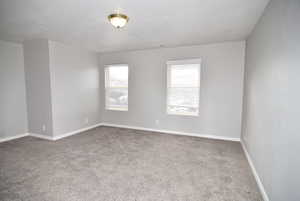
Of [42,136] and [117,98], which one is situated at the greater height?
[117,98]

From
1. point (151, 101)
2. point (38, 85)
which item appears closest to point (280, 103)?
point (151, 101)

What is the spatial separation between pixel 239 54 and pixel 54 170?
4.73 meters

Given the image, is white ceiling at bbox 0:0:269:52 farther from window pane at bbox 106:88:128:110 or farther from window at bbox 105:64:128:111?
window pane at bbox 106:88:128:110

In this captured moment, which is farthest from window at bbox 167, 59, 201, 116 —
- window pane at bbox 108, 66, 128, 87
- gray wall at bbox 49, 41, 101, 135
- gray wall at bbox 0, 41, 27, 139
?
gray wall at bbox 0, 41, 27, 139

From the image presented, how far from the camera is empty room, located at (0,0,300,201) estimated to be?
1852 mm

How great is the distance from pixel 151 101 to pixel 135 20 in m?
2.63

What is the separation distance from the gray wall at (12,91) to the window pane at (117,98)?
2410mm

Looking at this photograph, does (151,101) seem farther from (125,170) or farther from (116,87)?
(125,170)

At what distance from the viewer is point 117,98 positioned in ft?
17.5

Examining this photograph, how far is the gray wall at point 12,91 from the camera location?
377cm

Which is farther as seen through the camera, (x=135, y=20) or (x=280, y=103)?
(x=135, y=20)

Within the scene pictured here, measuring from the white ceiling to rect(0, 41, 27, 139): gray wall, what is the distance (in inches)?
18.2

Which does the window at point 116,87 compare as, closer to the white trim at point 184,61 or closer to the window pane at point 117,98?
the window pane at point 117,98

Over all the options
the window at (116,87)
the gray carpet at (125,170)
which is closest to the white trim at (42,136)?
the gray carpet at (125,170)
